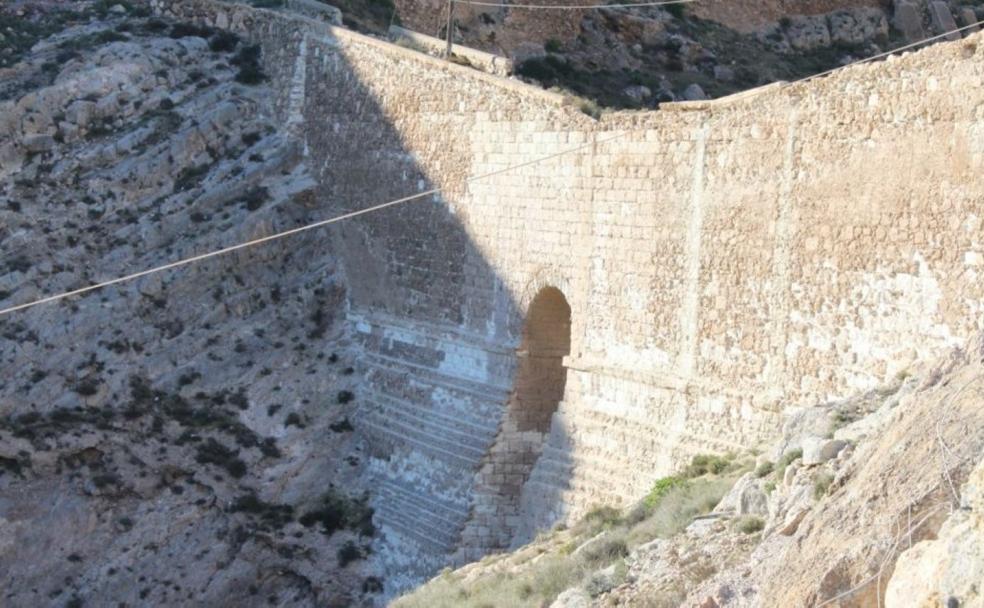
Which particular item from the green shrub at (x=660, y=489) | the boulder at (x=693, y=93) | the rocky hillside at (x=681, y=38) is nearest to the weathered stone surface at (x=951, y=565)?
the green shrub at (x=660, y=489)

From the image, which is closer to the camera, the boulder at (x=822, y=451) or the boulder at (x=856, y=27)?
the boulder at (x=822, y=451)

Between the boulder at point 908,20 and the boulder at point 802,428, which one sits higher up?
the boulder at point 908,20

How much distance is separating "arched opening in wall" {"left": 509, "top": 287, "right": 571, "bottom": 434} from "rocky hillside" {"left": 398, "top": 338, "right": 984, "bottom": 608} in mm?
6095

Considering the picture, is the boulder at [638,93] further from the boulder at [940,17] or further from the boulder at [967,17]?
the boulder at [967,17]

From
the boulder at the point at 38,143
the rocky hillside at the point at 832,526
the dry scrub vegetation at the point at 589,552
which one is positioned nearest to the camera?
the rocky hillside at the point at 832,526

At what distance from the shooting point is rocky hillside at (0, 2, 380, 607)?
24422mm

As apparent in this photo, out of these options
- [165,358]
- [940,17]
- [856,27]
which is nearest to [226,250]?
[165,358]

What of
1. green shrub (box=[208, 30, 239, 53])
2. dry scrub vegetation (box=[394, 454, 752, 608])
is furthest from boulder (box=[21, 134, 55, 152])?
dry scrub vegetation (box=[394, 454, 752, 608])

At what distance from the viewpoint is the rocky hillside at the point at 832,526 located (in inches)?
355

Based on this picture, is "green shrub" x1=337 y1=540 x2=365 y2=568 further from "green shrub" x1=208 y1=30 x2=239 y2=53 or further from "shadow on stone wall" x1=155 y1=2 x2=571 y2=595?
"green shrub" x1=208 y1=30 x2=239 y2=53

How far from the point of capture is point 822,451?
12609mm

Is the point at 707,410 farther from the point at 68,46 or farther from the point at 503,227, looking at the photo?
the point at 68,46

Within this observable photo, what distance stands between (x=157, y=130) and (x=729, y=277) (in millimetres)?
12486

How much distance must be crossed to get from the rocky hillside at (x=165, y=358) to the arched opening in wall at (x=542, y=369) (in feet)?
10.2
